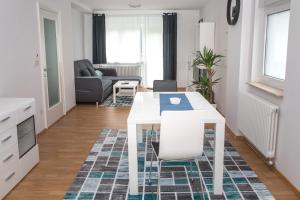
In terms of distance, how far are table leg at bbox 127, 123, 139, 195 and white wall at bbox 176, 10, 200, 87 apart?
23.2 feet

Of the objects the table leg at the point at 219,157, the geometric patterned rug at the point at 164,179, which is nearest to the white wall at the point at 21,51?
the geometric patterned rug at the point at 164,179

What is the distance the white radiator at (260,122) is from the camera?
10.1ft

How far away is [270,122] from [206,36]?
3765 millimetres

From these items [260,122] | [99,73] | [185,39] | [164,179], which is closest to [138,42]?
[185,39]

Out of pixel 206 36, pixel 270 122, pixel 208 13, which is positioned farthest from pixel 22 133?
pixel 208 13

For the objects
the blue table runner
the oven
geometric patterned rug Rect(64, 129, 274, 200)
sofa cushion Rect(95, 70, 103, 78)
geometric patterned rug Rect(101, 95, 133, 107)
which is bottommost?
A: geometric patterned rug Rect(64, 129, 274, 200)

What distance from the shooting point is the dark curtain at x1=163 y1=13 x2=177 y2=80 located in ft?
29.9

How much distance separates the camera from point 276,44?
3.61m

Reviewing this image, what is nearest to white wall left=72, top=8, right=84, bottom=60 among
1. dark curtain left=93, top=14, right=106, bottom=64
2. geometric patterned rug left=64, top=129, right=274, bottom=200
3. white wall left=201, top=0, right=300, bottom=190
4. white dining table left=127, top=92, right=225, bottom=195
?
dark curtain left=93, top=14, right=106, bottom=64

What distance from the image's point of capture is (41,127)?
460 centimetres

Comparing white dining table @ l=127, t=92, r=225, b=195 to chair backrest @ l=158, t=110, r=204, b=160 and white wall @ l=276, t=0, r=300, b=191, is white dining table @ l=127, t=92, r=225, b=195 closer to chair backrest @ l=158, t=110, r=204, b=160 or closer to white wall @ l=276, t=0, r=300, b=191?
chair backrest @ l=158, t=110, r=204, b=160

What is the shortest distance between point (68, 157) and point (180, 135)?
1.85 m

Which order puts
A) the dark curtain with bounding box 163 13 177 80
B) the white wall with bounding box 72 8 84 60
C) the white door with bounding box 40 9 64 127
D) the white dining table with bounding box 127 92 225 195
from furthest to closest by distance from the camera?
the dark curtain with bounding box 163 13 177 80
the white wall with bounding box 72 8 84 60
the white door with bounding box 40 9 64 127
the white dining table with bounding box 127 92 225 195

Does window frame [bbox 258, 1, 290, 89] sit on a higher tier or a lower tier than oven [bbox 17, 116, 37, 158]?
higher
